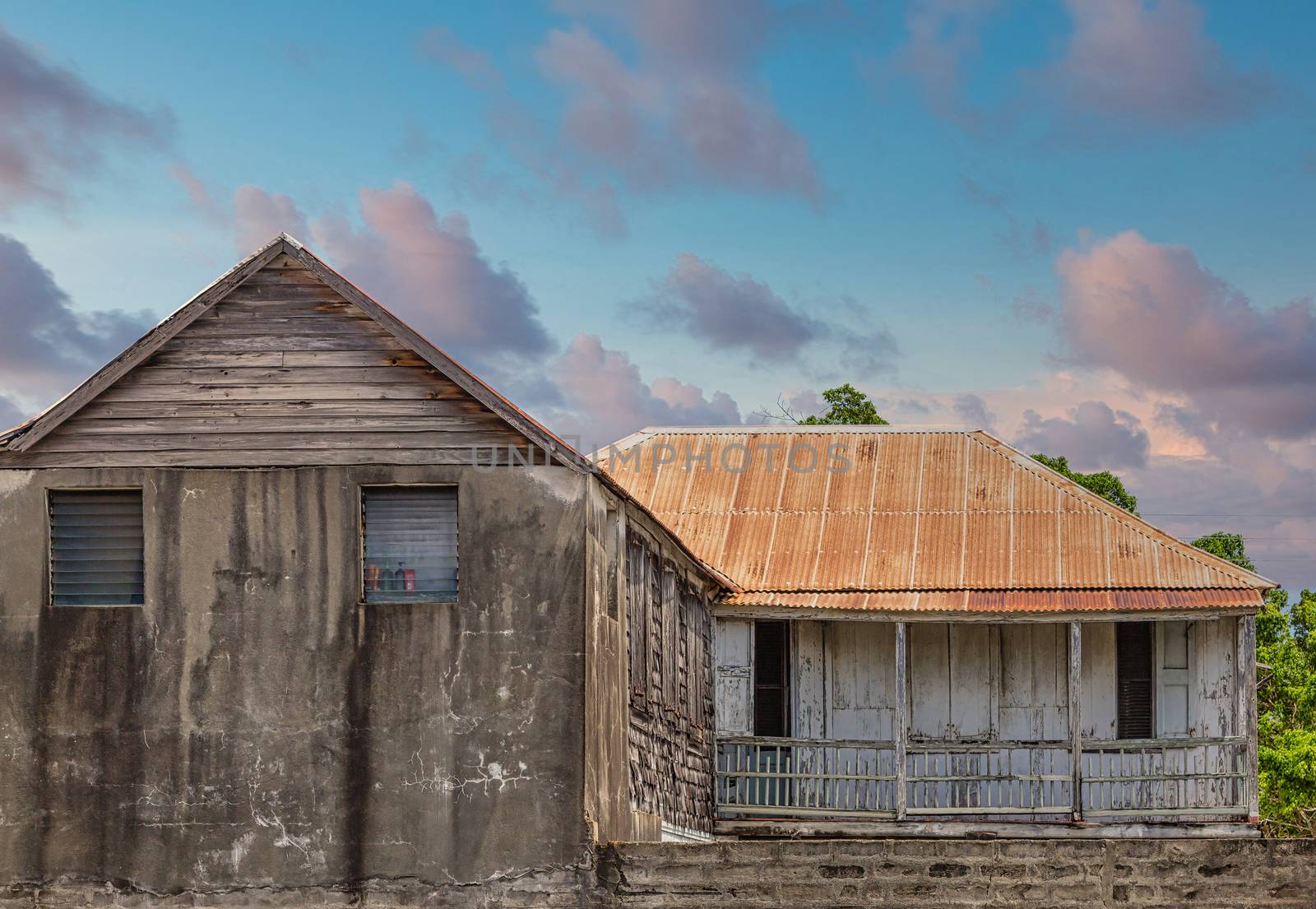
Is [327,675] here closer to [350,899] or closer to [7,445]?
[350,899]

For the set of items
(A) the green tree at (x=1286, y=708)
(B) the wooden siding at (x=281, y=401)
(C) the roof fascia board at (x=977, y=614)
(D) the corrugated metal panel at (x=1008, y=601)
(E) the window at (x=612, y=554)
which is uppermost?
(B) the wooden siding at (x=281, y=401)

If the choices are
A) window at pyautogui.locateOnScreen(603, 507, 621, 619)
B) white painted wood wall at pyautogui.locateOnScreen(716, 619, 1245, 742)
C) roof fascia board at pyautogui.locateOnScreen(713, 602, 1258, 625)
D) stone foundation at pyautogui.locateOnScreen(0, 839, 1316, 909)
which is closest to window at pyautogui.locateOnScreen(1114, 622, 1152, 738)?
white painted wood wall at pyautogui.locateOnScreen(716, 619, 1245, 742)

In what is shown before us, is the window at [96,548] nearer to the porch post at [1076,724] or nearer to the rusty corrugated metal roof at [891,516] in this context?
the rusty corrugated metal roof at [891,516]

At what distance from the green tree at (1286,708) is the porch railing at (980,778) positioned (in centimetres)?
1311

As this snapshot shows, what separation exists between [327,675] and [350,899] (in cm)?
183

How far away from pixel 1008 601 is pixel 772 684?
3.29 metres

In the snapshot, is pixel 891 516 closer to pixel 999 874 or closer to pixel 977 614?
pixel 977 614

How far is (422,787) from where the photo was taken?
1395 cm

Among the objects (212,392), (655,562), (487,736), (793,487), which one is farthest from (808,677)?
(212,392)

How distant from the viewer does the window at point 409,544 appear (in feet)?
46.9

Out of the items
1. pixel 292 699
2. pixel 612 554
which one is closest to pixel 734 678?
pixel 612 554

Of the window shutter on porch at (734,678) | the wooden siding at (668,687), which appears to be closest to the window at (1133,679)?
the window shutter on porch at (734,678)

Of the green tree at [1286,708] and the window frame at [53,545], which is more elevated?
the window frame at [53,545]

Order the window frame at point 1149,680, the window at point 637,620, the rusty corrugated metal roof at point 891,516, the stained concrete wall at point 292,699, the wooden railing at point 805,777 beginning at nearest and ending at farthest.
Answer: the stained concrete wall at point 292,699 → the window at point 637,620 → the wooden railing at point 805,777 → the rusty corrugated metal roof at point 891,516 → the window frame at point 1149,680
